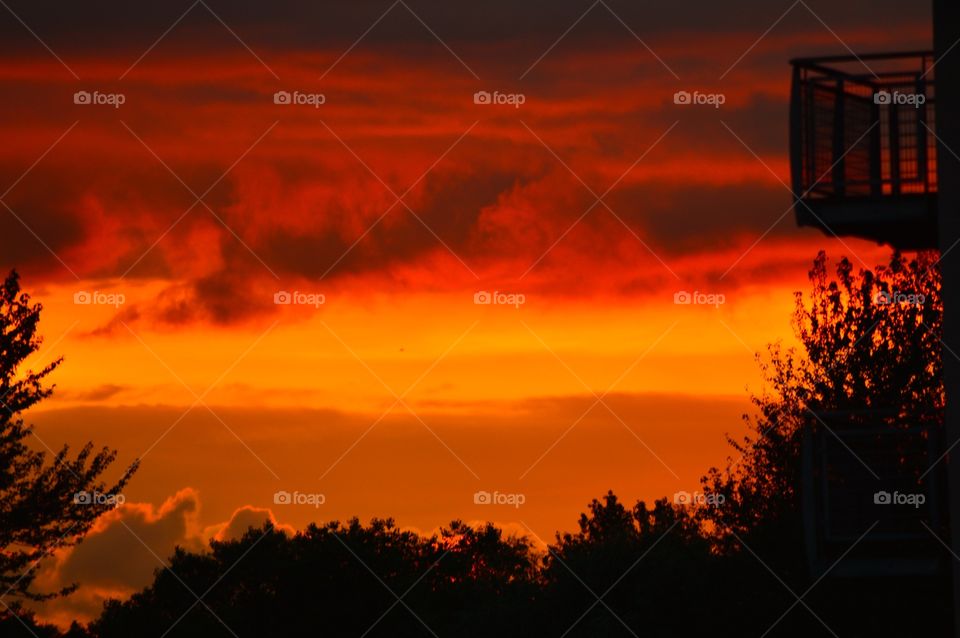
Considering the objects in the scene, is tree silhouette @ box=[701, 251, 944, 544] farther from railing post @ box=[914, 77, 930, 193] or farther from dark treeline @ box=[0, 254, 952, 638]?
railing post @ box=[914, 77, 930, 193]

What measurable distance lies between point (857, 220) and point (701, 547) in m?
34.7

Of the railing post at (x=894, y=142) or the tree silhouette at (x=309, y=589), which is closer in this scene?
the railing post at (x=894, y=142)

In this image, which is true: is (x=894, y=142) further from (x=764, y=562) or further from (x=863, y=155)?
(x=764, y=562)

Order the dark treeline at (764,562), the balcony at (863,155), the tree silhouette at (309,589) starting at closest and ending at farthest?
the balcony at (863,155)
the dark treeline at (764,562)
the tree silhouette at (309,589)

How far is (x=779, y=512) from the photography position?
48312 mm

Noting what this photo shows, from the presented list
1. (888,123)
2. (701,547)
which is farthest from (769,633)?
(888,123)

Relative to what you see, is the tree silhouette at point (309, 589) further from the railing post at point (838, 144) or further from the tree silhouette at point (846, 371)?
the railing post at point (838, 144)

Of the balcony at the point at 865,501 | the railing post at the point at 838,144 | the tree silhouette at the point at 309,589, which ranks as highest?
the tree silhouette at the point at 309,589

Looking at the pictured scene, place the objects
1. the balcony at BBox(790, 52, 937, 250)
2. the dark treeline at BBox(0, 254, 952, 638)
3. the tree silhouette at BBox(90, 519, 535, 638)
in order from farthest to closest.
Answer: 1. the tree silhouette at BBox(90, 519, 535, 638)
2. the dark treeline at BBox(0, 254, 952, 638)
3. the balcony at BBox(790, 52, 937, 250)

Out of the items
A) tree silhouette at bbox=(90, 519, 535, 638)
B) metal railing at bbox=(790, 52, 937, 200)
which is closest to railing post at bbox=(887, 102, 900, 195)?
metal railing at bbox=(790, 52, 937, 200)

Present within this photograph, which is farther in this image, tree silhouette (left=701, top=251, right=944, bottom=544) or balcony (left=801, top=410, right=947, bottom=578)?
tree silhouette (left=701, top=251, right=944, bottom=544)

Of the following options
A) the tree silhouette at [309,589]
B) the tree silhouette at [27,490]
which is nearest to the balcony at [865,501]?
the tree silhouette at [27,490]

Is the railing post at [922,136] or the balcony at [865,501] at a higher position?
the railing post at [922,136]

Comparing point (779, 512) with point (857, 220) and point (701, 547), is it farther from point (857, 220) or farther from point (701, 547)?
point (857, 220)
